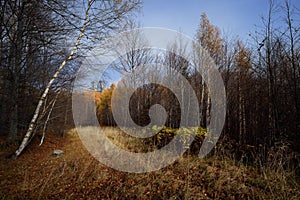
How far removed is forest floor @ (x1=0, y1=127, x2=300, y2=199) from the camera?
3.22 metres

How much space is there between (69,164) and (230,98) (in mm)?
9069

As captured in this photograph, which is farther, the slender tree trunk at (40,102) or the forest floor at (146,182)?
the slender tree trunk at (40,102)

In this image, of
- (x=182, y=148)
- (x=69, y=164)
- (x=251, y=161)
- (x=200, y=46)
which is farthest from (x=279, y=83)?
(x=69, y=164)

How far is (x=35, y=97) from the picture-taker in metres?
7.34

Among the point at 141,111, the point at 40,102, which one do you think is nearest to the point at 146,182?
the point at 40,102

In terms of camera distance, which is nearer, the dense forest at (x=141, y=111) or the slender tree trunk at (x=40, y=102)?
the dense forest at (x=141, y=111)

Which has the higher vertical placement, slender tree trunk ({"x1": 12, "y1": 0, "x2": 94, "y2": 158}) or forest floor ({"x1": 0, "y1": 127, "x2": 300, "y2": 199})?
slender tree trunk ({"x1": 12, "y1": 0, "x2": 94, "y2": 158})

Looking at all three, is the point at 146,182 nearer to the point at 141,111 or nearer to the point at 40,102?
the point at 40,102

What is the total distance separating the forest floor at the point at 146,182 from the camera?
10.6 feet

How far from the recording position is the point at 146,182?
148 inches

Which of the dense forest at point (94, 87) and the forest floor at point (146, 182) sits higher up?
the dense forest at point (94, 87)

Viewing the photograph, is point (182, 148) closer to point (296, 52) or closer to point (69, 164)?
point (69, 164)

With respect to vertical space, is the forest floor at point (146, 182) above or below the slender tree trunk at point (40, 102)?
below

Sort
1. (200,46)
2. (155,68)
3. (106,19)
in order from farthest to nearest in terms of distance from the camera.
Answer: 1. (155,68)
2. (200,46)
3. (106,19)
